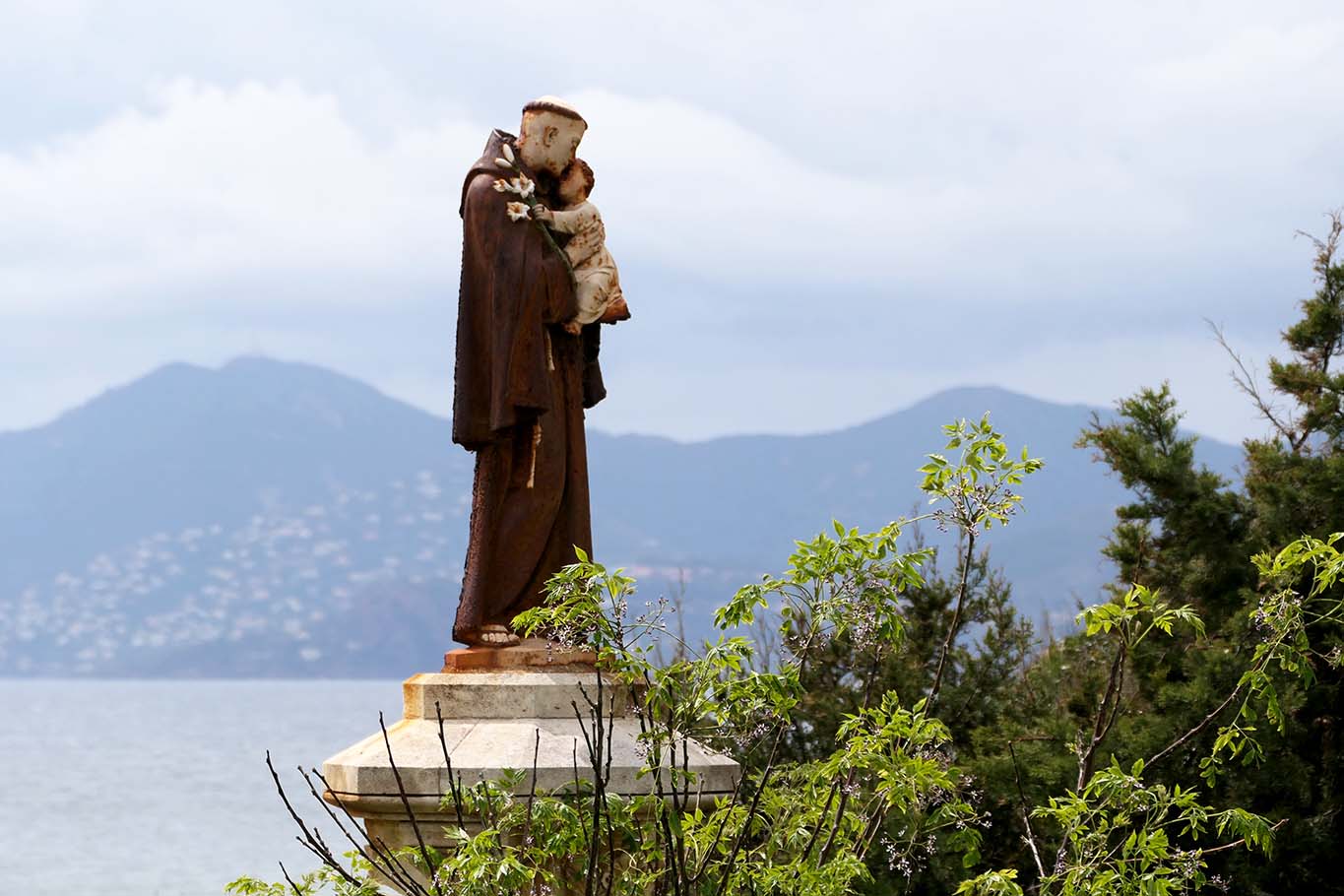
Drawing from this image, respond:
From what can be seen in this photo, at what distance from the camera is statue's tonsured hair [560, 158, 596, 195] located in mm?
7516

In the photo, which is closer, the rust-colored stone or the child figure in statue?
the rust-colored stone

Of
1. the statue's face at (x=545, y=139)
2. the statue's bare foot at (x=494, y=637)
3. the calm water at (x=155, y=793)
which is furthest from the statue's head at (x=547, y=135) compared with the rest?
the calm water at (x=155, y=793)

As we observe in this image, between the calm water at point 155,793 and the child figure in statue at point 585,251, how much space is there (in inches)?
124

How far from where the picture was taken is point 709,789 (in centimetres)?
683

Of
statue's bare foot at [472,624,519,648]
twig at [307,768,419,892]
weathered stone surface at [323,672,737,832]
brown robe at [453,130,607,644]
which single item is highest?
brown robe at [453,130,607,644]

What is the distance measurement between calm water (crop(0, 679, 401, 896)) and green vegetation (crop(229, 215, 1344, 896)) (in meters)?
3.40

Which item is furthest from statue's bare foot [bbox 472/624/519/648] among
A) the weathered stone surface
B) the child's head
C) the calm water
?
the calm water

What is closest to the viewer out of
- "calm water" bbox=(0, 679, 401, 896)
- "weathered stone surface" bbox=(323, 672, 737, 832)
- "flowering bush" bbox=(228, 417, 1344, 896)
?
"flowering bush" bbox=(228, 417, 1344, 896)

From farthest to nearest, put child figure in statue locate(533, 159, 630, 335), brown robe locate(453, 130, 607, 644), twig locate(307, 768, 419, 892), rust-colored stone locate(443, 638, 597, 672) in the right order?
child figure in statue locate(533, 159, 630, 335) → brown robe locate(453, 130, 607, 644) → rust-colored stone locate(443, 638, 597, 672) → twig locate(307, 768, 419, 892)

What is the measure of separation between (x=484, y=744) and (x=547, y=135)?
2233 mm

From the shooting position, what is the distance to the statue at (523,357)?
23.8 ft

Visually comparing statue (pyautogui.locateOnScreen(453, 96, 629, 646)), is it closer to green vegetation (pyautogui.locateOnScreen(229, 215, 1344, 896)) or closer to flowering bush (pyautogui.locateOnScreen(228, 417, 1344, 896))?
green vegetation (pyautogui.locateOnScreen(229, 215, 1344, 896))

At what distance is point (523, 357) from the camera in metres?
7.23

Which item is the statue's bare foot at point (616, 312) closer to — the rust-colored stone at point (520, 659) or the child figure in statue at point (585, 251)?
the child figure in statue at point (585, 251)
